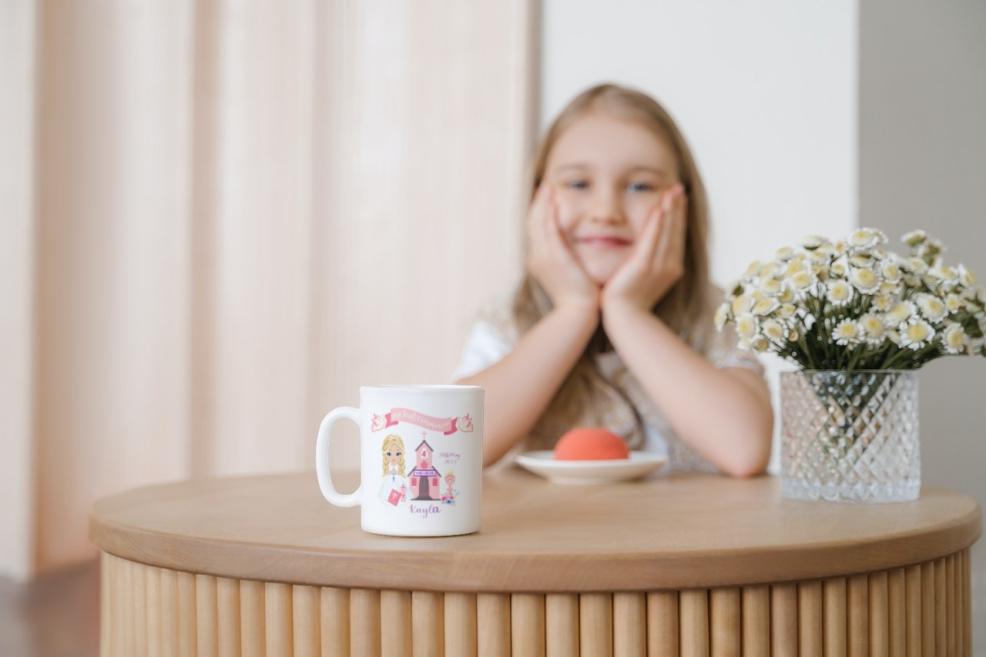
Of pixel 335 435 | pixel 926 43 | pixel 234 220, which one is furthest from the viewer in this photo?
pixel 335 435

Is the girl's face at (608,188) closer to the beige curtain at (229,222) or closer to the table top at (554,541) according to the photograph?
the table top at (554,541)

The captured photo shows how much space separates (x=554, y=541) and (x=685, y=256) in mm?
1032

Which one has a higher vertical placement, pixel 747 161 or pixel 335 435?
pixel 747 161

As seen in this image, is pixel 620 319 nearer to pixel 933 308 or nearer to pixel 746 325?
pixel 746 325

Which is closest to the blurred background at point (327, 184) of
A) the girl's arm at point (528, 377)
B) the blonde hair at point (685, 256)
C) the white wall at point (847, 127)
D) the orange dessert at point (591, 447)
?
the white wall at point (847, 127)

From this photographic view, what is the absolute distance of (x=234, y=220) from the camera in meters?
2.71

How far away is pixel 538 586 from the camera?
0.65m

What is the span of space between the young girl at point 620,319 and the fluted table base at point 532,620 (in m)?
0.50

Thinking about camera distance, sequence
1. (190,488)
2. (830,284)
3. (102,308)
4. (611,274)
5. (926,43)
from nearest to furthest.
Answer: (830,284)
(190,488)
(611,274)
(926,43)
(102,308)

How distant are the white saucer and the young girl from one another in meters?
0.13

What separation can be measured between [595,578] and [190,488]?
0.58 meters

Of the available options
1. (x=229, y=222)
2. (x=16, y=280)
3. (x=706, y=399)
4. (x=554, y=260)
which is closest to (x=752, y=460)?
(x=706, y=399)

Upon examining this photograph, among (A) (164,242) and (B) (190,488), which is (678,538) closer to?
(B) (190,488)

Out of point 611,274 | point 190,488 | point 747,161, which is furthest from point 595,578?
point 747,161
